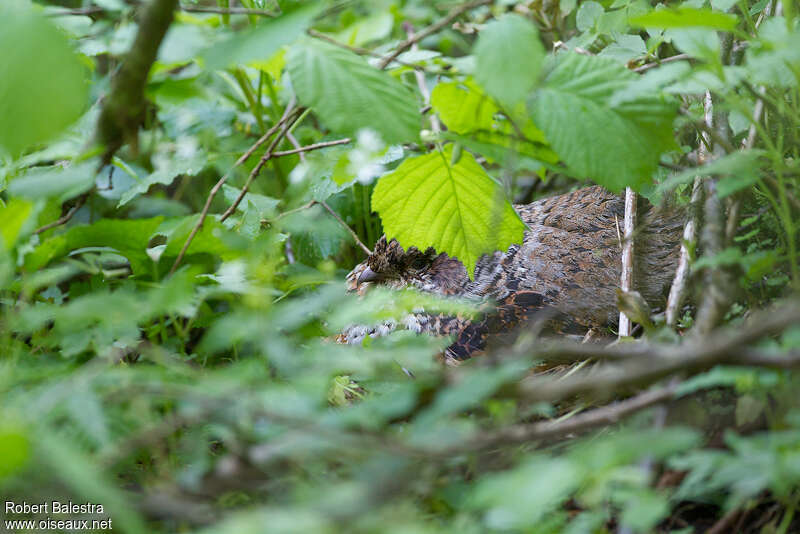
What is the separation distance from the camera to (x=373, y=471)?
815 millimetres

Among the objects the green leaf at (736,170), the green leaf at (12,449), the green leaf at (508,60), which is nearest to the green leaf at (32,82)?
the green leaf at (12,449)

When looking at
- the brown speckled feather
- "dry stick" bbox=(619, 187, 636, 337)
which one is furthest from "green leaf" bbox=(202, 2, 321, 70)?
the brown speckled feather

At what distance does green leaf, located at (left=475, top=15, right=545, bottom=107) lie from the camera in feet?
3.78

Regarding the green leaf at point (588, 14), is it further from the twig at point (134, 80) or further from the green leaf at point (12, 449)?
the green leaf at point (12, 449)

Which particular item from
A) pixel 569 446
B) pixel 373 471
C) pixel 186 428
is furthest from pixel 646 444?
pixel 186 428

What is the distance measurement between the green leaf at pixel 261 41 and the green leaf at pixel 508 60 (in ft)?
1.09

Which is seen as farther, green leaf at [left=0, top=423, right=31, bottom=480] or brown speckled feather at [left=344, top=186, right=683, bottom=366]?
brown speckled feather at [left=344, top=186, right=683, bottom=366]

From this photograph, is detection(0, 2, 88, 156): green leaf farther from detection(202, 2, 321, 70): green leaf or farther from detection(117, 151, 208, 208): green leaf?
detection(117, 151, 208, 208): green leaf

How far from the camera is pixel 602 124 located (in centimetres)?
146

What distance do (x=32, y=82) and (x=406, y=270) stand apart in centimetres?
228

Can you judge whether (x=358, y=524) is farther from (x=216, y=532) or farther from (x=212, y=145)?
(x=212, y=145)

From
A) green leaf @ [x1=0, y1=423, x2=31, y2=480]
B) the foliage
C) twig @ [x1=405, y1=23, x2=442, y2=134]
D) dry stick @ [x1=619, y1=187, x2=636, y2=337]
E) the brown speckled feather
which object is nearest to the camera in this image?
green leaf @ [x1=0, y1=423, x2=31, y2=480]

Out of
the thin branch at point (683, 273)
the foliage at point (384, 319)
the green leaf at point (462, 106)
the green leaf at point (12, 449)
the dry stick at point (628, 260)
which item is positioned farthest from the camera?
the dry stick at point (628, 260)

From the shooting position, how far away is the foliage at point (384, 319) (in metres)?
0.83
